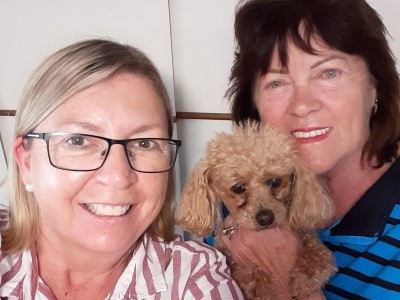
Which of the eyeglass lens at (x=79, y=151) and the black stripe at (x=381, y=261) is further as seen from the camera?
the black stripe at (x=381, y=261)

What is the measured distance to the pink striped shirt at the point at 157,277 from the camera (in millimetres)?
925

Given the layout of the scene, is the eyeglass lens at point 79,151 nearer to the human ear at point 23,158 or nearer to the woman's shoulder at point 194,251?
the human ear at point 23,158

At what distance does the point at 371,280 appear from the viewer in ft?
A: 3.62

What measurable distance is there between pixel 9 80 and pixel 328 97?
1.18m

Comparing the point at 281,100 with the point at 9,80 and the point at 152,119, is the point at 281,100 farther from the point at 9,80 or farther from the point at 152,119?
the point at 9,80

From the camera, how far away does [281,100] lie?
1.28m

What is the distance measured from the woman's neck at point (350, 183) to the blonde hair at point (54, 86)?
1.98 ft

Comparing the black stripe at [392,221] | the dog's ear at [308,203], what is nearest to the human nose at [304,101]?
the dog's ear at [308,203]

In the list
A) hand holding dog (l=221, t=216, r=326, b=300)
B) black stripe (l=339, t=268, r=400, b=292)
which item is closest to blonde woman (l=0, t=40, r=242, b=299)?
hand holding dog (l=221, t=216, r=326, b=300)

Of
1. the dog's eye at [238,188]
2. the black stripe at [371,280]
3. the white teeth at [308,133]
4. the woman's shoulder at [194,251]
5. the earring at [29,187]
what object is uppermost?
the white teeth at [308,133]

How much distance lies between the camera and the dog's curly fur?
130 centimetres

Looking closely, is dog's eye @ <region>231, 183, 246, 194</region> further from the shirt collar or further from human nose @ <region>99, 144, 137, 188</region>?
human nose @ <region>99, 144, 137, 188</region>

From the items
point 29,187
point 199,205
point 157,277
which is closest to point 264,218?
point 199,205

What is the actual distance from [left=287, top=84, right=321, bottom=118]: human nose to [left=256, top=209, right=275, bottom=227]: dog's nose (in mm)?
292
